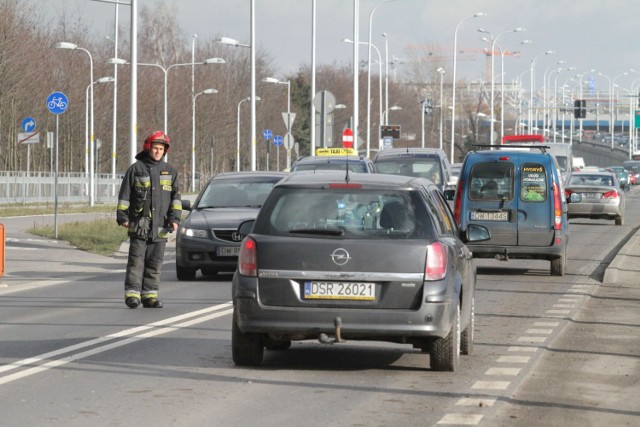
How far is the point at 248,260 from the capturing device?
35.8ft

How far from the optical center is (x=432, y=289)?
10.8 m

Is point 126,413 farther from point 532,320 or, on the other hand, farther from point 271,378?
point 532,320

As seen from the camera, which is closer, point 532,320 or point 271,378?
point 271,378

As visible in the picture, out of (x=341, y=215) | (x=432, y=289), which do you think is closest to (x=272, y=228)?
(x=341, y=215)

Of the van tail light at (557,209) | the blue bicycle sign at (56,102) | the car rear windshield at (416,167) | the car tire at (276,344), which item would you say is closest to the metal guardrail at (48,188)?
the blue bicycle sign at (56,102)

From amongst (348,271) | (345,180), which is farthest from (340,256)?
(345,180)

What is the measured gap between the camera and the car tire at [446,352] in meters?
10.9

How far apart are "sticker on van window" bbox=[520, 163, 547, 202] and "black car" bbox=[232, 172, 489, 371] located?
39.4ft

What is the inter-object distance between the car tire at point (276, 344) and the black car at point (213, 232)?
7935 millimetres

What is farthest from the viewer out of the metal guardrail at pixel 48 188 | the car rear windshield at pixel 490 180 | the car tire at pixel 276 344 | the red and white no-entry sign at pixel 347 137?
the metal guardrail at pixel 48 188

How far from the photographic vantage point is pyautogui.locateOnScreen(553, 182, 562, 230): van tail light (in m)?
22.7

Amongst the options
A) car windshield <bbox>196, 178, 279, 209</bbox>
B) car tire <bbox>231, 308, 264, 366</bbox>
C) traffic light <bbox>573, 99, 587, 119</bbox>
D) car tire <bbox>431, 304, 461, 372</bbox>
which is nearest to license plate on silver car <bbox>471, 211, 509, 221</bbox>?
car windshield <bbox>196, 178, 279, 209</bbox>

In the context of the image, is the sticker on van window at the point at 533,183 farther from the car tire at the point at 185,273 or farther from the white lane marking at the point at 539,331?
the white lane marking at the point at 539,331

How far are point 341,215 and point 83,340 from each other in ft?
10.4
